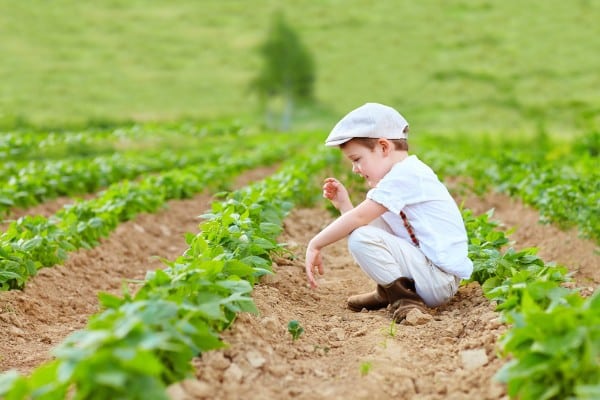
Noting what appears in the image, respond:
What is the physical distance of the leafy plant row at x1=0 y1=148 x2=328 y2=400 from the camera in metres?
2.62

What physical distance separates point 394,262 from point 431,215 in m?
0.34

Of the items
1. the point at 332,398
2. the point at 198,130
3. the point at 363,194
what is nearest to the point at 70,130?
the point at 198,130

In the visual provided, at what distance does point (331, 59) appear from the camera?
3747 centimetres

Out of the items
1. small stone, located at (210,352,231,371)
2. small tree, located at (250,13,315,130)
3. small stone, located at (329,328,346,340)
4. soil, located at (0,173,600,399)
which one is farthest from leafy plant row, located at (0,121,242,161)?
small tree, located at (250,13,315,130)

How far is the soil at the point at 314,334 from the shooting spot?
3.50 meters

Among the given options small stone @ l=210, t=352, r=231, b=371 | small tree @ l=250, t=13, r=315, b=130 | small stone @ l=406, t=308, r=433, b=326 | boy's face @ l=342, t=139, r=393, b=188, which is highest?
boy's face @ l=342, t=139, r=393, b=188

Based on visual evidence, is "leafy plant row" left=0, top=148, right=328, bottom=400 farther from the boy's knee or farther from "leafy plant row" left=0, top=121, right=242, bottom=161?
"leafy plant row" left=0, top=121, right=242, bottom=161

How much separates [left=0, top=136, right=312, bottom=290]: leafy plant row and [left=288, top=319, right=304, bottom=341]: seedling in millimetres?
2263

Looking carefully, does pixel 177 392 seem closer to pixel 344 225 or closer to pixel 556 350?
pixel 556 350

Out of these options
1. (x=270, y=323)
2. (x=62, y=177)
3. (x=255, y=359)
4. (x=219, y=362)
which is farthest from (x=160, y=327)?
(x=62, y=177)

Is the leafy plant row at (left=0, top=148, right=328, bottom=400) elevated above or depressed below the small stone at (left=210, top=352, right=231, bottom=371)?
above

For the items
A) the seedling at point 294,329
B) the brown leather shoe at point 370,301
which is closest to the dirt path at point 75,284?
the seedling at point 294,329

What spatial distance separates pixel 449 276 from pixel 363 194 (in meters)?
4.99

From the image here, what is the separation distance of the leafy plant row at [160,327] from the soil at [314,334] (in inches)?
5.8
